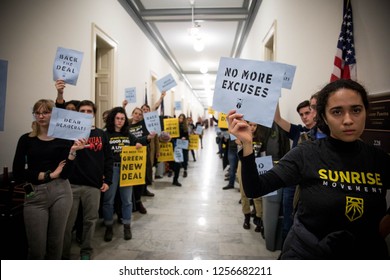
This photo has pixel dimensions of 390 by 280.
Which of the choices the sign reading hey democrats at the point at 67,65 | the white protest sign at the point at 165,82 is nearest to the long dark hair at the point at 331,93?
the sign reading hey democrats at the point at 67,65

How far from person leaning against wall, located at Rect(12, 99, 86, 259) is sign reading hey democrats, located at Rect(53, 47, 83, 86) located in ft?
1.30

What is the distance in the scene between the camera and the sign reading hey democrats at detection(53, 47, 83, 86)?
2352mm

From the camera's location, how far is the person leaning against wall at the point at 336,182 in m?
1.03

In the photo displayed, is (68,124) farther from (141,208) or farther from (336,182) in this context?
(141,208)

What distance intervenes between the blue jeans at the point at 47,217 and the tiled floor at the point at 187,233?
0.74 metres

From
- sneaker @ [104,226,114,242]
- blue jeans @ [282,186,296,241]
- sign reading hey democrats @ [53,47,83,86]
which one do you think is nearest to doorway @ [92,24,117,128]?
sneaker @ [104,226,114,242]

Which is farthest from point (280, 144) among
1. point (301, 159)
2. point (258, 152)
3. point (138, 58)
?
point (138, 58)

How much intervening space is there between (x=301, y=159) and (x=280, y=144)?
80.4 inches

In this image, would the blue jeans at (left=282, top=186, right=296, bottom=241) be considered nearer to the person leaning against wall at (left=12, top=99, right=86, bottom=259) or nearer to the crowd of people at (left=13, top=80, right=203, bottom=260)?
the crowd of people at (left=13, top=80, right=203, bottom=260)

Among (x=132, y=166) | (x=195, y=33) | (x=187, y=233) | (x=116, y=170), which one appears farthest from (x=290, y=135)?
(x=195, y=33)

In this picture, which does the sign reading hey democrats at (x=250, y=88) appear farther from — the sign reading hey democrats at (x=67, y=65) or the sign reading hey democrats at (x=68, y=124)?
the sign reading hey democrats at (x=67, y=65)

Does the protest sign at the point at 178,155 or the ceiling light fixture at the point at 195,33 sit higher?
the ceiling light fixture at the point at 195,33
